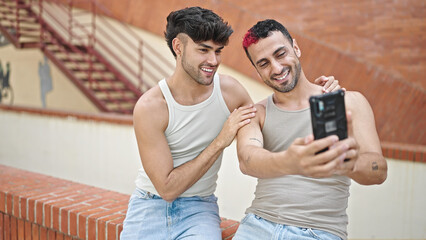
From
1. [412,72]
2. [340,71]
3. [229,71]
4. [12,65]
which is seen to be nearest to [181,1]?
[229,71]

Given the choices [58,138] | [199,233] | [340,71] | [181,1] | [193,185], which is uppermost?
[181,1]

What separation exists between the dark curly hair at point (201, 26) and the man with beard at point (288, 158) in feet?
0.61

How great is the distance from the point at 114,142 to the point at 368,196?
10.3ft

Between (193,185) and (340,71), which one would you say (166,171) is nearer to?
(193,185)

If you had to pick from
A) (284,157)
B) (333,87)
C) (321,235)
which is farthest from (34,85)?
(284,157)

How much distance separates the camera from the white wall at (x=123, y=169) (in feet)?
12.8

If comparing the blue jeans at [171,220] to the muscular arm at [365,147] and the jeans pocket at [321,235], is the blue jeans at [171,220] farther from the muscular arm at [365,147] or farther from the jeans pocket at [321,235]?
the muscular arm at [365,147]

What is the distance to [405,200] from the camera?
3906 mm

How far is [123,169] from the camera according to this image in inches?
218

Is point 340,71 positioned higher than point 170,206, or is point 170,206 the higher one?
point 340,71

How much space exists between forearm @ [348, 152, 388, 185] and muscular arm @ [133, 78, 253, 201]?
2.20 feet

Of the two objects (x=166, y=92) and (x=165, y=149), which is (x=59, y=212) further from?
(x=166, y=92)

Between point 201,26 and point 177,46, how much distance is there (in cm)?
26

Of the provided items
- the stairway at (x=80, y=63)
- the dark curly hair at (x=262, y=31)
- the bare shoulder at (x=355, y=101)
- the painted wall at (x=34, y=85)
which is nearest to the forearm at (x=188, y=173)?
the dark curly hair at (x=262, y=31)
